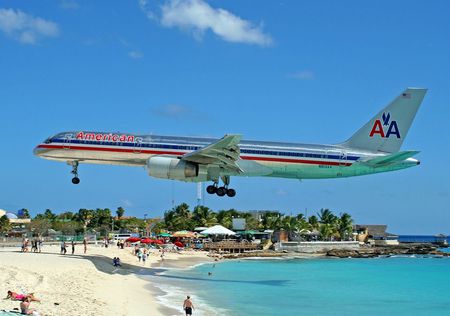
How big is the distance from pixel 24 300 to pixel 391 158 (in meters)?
25.4

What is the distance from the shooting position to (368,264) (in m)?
102

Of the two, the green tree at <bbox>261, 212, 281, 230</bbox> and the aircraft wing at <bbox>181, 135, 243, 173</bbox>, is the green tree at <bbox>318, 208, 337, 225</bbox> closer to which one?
the green tree at <bbox>261, 212, 281, 230</bbox>

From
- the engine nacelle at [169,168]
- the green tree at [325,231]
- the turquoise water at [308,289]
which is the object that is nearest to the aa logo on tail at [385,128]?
the turquoise water at [308,289]

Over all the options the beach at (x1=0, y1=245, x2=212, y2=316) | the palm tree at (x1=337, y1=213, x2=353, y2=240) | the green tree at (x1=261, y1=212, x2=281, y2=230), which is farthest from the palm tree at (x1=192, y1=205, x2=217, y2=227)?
the beach at (x1=0, y1=245, x2=212, y2=316)

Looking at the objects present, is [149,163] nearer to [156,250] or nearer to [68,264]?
[68,264]

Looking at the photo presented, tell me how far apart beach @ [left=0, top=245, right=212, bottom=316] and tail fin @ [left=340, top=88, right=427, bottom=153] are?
58.3 feet

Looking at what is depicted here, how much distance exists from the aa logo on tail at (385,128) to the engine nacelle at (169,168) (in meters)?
13.9

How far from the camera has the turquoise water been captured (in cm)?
4631

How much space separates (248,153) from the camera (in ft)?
149

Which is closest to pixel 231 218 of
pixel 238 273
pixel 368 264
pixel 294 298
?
pixel 368 264

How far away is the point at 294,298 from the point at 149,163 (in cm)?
1765

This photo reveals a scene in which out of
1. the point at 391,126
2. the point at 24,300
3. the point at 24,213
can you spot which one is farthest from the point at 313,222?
the point at 24,300

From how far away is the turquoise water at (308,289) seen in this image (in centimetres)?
4631

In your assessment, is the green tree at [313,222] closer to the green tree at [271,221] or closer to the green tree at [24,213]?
the green tree at [271,221]
